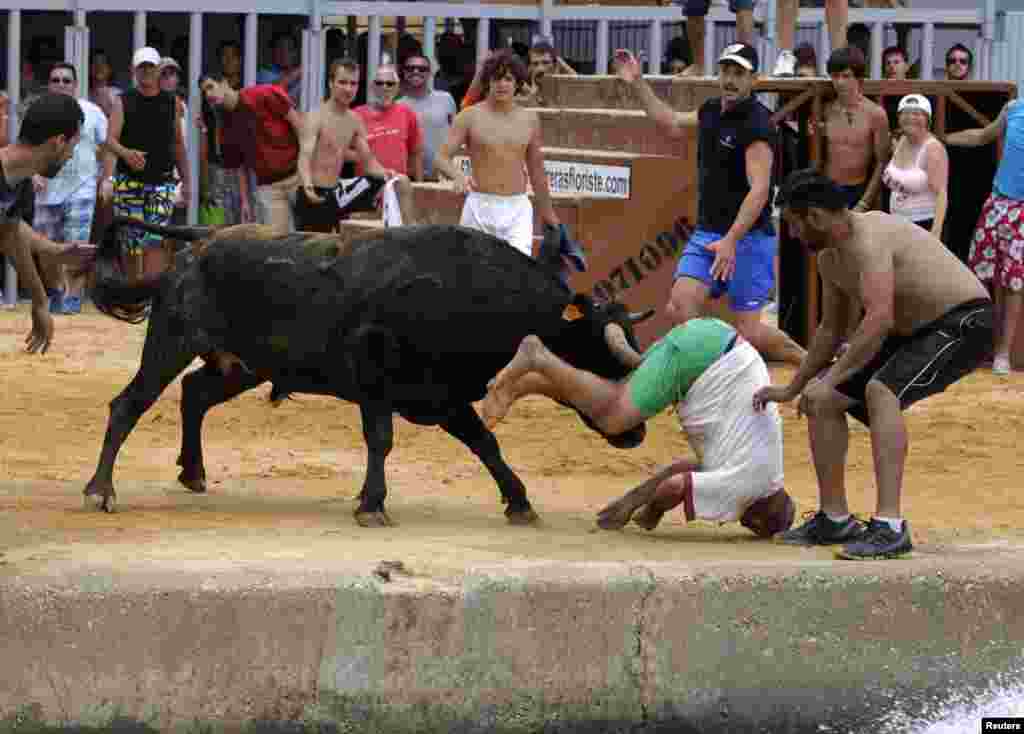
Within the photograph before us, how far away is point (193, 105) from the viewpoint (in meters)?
16.9

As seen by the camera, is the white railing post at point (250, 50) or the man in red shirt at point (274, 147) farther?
the white railing post at point (250, 50)

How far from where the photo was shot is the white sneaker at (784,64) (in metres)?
15.0

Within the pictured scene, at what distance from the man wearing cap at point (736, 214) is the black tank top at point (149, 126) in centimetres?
515

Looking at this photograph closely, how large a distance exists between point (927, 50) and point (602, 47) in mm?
2419

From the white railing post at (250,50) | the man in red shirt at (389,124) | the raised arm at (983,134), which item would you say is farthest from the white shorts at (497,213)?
the white railing post at (250,50)

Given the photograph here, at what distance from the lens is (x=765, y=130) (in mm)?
12242

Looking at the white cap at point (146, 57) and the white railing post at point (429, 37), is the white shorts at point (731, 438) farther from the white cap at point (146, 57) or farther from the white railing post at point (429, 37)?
the white railing post at point (429, 37)

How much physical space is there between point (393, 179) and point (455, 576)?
7.12 m

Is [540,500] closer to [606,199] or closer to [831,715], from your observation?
[831,715]

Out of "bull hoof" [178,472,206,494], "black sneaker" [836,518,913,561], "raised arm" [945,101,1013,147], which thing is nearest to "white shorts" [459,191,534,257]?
"raised arm" [945,101,1013,147]

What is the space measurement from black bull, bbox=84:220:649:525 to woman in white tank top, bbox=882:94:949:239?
17.4ft

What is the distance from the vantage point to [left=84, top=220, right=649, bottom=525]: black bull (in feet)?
29.5

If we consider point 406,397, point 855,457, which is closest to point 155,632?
point 406,397

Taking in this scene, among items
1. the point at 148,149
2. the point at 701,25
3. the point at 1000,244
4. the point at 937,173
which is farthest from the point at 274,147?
the point at 1000,244
